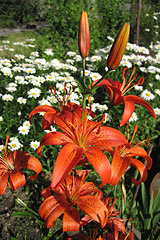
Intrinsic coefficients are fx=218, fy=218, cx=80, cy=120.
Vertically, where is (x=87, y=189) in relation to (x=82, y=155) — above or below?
below

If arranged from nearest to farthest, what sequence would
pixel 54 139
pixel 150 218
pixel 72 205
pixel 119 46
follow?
1. pixel 119 46
2. pixel 54 139
3. pixel 72 205
4. pixel 150 218

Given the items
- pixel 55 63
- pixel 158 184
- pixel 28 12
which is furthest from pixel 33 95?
pixel 28 12

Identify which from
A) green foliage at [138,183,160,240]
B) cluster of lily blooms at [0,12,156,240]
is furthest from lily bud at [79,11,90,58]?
green foliage at [138,183,160,240]

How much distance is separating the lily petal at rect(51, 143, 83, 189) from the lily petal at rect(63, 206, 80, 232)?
25 cm

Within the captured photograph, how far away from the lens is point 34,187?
2.15m

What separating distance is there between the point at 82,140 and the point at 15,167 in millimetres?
360

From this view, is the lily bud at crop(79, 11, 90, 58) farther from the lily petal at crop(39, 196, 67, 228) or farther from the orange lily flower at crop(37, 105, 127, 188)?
the lily petal at crop(39, 196, 67, 228)

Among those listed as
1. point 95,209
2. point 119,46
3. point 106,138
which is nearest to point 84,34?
point 119,46

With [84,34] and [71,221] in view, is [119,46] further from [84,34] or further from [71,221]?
[71,221]

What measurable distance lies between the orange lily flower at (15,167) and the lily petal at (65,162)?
0.24 m

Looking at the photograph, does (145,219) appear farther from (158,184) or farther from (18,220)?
(18,220)

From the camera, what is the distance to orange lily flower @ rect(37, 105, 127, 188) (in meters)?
0.73

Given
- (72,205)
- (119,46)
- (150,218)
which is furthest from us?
(150,218)

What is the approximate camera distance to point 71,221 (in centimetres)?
82
